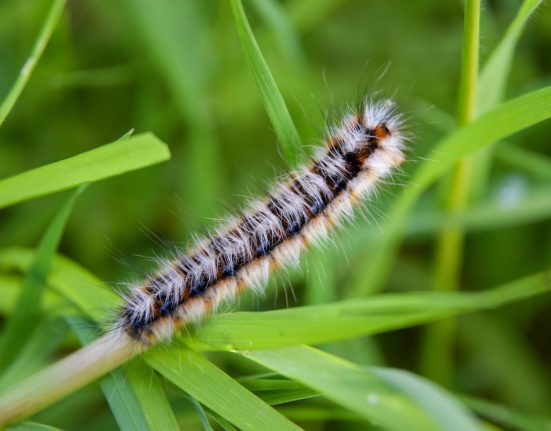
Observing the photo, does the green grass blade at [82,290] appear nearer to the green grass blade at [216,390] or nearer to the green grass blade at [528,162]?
Answer: the green grass blade at [216,390]

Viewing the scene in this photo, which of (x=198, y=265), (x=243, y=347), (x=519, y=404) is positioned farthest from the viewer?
(x=519, y=404)

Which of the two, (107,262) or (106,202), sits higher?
(106,202)

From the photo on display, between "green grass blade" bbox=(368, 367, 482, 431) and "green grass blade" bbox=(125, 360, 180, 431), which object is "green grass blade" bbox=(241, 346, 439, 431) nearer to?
"green grass blade" bbox=(368, 367, 482, 431)

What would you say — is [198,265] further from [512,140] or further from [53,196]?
[512,140]

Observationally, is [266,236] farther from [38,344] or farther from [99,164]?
[38,344]

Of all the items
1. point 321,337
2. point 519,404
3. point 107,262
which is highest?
point 107,262

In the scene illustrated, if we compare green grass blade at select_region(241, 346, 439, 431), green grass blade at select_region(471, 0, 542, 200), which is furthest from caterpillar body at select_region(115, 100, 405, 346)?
green grass blade at select_region(471, 0, 542, 200)

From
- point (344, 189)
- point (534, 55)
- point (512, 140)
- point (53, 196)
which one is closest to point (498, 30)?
point (534, 55)

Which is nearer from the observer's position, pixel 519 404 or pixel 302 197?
pixel 302 197
